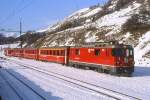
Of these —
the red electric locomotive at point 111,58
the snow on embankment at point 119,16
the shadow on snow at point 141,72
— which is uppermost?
the snow on embankment at point 119,16

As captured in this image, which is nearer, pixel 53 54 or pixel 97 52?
pixel 97 52

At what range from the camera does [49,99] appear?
56.2ft

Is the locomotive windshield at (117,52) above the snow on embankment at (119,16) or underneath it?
underneath

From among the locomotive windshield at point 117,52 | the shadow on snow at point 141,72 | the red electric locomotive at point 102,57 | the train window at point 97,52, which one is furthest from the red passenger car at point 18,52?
the locomotive windshield at point 117,52

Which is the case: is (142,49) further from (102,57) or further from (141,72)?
(102,57)

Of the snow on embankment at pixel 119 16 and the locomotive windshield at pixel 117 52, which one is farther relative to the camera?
the snow on embankment at pixel 119 16

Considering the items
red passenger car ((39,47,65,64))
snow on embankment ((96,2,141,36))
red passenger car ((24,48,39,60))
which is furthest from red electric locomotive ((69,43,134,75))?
snow on embankment ((96,2,141,36))

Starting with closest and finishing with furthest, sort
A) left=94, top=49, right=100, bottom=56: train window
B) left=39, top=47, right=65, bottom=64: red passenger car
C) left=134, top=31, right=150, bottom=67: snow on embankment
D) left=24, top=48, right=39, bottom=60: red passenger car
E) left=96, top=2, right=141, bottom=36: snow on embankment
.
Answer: left=94, top=49, right=100, bottom=56: train window < left=134, top=31, right=150, bottom=67: snow on embankment < left=39, top=47, right=65, bottom=64: red passenger car < left=24, top=48, right=39, bottom=60: red passenger car < left=96, top=2, right=141, bottom=36: snow on embankment

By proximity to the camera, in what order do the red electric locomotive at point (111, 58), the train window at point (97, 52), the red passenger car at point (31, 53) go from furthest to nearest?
the red passenger car at point (31, 53)
the train window at point (97, 52)
the red electric locomotive at point (111, 58)

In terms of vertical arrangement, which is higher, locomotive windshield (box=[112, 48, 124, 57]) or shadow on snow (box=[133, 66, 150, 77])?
locomotive windshield (box=[112, 48, 124, 57])

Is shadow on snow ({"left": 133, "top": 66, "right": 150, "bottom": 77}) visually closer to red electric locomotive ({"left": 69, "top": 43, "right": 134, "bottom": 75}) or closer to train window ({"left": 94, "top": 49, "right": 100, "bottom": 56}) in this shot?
red electric locomotive ({"left": 69, "top": 43, "right": 134, "bottom": 75})

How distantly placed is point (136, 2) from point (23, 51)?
29.0 meters

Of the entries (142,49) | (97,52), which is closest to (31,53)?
(142,49)

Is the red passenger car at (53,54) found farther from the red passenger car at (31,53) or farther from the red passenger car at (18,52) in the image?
the red passenger car at (18,52)
